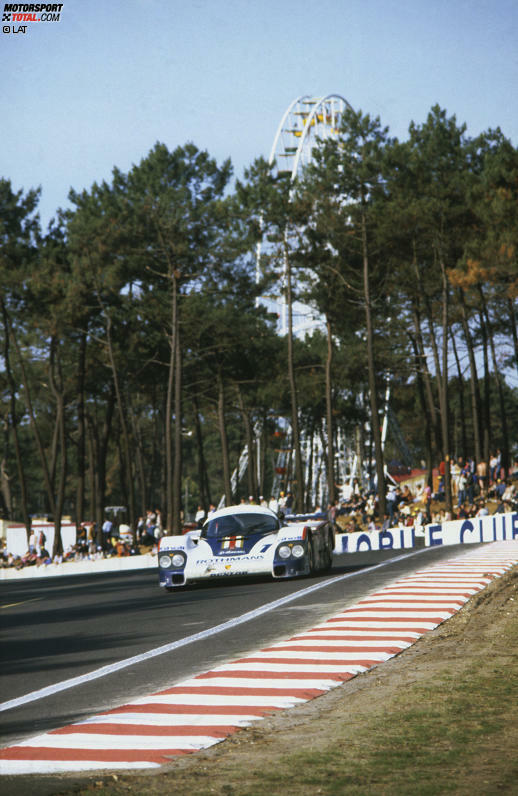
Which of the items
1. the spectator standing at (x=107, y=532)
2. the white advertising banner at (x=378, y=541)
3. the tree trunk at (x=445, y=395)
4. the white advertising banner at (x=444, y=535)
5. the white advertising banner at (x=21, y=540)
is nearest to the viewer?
the white advertising banner at (x=444, y=535)

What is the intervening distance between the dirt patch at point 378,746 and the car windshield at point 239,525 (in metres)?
8.78

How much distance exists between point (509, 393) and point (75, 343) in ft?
168

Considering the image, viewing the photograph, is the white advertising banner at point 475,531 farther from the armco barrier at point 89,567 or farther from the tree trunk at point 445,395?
the armco barrier at point 89,567

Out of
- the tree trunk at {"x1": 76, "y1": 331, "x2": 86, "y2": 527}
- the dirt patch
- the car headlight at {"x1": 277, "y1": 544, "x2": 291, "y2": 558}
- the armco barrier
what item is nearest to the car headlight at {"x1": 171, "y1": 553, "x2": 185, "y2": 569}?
the car headlight at {"x1": 277, "y1": 544, "x2": 291, "y2": 558}

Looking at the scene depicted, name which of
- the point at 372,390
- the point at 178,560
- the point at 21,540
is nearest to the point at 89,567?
the point at 372,390

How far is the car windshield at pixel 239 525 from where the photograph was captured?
16984mm

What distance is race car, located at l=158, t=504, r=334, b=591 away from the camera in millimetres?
16391

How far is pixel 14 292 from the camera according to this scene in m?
47.7

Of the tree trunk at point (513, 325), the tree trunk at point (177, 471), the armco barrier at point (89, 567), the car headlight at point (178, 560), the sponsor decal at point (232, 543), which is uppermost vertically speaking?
the tree trunk at point (513, 325)

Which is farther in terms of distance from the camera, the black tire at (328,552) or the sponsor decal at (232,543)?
the black tire at (328,552)

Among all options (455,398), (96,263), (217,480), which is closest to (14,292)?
(96,263)

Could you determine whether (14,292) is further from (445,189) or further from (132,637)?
(132,637)

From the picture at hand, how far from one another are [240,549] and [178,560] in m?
1.16

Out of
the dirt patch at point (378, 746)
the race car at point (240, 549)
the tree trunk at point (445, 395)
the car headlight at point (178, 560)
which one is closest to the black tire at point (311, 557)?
the race car at point (240, 549)
